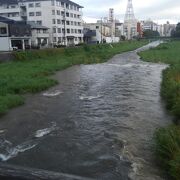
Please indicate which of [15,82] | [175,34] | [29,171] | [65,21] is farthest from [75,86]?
[175,34]

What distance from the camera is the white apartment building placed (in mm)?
76625

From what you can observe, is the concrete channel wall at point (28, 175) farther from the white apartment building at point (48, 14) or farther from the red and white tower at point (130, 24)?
the red and white tower at point (130, 24)

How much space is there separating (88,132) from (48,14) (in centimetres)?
6818

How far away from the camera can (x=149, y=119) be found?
47.7 ft

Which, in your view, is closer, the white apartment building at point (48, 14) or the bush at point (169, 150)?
the bush at point (169, 150)

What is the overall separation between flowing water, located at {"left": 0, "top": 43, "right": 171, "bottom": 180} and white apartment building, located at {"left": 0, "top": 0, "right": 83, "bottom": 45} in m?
57.4

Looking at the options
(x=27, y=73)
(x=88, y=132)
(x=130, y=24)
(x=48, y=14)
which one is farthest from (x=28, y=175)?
(x=130, y=24)

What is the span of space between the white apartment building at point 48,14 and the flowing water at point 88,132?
2260 inches

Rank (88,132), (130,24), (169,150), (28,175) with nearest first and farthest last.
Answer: (28,175), (169,150), (88,132), (130,24)

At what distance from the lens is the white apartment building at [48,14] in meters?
76.6

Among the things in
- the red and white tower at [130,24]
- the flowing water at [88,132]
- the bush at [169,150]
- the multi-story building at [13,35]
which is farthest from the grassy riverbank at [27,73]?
the red and white tower at [130,24]

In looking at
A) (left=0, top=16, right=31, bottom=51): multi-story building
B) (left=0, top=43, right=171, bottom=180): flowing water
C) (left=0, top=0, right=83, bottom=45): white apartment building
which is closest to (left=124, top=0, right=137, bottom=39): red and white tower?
(left=0, top=0, right=83, bottom=45): white apartment building

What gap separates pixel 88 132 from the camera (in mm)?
12648

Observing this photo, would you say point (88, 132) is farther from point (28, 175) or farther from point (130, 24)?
point (130, 24)
